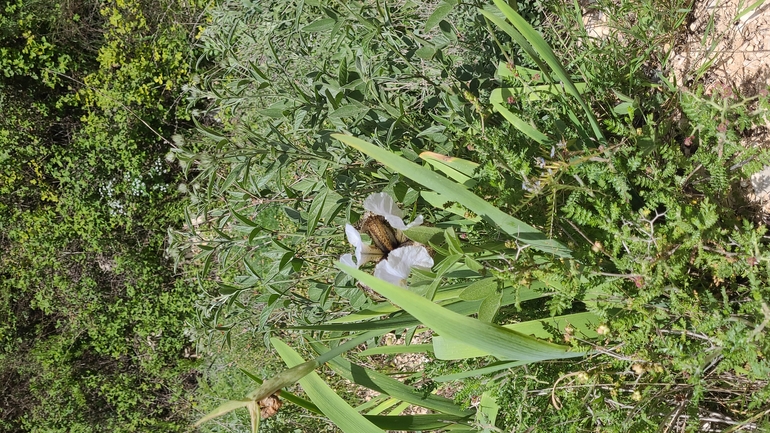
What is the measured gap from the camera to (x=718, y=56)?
1424mm

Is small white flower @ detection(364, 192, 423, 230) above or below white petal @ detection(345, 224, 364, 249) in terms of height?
above

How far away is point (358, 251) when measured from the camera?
4.32 feet

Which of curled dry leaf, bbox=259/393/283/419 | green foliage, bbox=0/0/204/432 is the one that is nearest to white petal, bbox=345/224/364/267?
curled dry leaf, bbox=259/393/283/419

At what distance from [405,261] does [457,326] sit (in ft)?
1.20

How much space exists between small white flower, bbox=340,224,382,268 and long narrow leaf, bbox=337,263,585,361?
12.8 inches

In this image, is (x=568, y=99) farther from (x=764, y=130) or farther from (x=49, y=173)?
(x=49, y=173)

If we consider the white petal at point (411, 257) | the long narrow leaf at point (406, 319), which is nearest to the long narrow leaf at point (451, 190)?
the long narrow leaf at point (406, 319)

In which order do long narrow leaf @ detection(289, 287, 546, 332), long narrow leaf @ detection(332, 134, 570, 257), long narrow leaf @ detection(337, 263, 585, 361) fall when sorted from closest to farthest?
long narrow leaf @ detection(337, 263, 585, 361), long narrow leaf @ detection(332, 134, 570, 257), long narrow leaf @ detection(289, 287, 546, 332)

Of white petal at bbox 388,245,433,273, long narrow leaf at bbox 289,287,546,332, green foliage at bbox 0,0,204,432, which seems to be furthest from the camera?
green foliage at bbox 0,0,204,432

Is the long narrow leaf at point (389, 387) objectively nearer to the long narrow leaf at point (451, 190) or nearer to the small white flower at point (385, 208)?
the small white flower at point (385, 208)

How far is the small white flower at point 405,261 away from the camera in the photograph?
1281mm

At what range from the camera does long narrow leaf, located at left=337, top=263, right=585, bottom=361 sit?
934mm

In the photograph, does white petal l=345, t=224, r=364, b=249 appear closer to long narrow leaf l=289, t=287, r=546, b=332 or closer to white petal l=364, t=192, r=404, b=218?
white petal l=364, t=192, r=404, b=218

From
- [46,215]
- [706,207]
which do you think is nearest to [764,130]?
[706,207]
